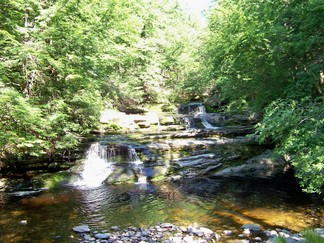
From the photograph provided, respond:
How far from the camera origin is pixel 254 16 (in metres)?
10.5

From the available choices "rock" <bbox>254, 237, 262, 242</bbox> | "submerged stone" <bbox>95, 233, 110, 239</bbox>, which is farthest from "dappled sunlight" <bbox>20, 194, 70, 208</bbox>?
"rock" <bbox>254, 237, 262, 242</bbox>

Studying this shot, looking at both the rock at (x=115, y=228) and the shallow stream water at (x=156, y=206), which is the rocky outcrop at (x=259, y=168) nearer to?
the shallow stream water at (x=156, y=206)

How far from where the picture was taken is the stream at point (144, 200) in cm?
706

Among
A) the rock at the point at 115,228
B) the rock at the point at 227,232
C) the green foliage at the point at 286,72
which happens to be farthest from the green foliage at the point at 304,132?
the rock at the point at 115,228

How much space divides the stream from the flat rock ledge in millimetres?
253

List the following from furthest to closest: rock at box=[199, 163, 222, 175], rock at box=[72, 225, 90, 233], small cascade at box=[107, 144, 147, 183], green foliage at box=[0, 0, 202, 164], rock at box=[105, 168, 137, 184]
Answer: small cascade at box=[107, 144, 147, 183]
rock at box=[199, 163, 222, 175]
rock at box=[105, 168, 137, 184]
green foliage at box=[0, 0, 202, 164]
rock at box=[72, 225, 90, 233]

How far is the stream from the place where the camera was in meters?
7.06

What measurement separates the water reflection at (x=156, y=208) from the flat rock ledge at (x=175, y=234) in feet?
0.95

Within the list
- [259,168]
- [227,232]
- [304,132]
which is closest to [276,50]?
[304,132]

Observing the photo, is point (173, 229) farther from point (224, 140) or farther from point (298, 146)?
point (224, 140)

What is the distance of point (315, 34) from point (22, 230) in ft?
31.4

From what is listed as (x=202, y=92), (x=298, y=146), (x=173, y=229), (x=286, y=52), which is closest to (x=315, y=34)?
(x=286, y=52)

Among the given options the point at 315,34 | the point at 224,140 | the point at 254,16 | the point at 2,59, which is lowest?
the point at 224,140

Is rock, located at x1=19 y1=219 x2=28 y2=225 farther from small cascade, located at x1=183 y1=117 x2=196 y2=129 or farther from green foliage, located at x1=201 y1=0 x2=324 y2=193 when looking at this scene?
small cascade, located at x1=183 y1=117 x2=196 y2=129
